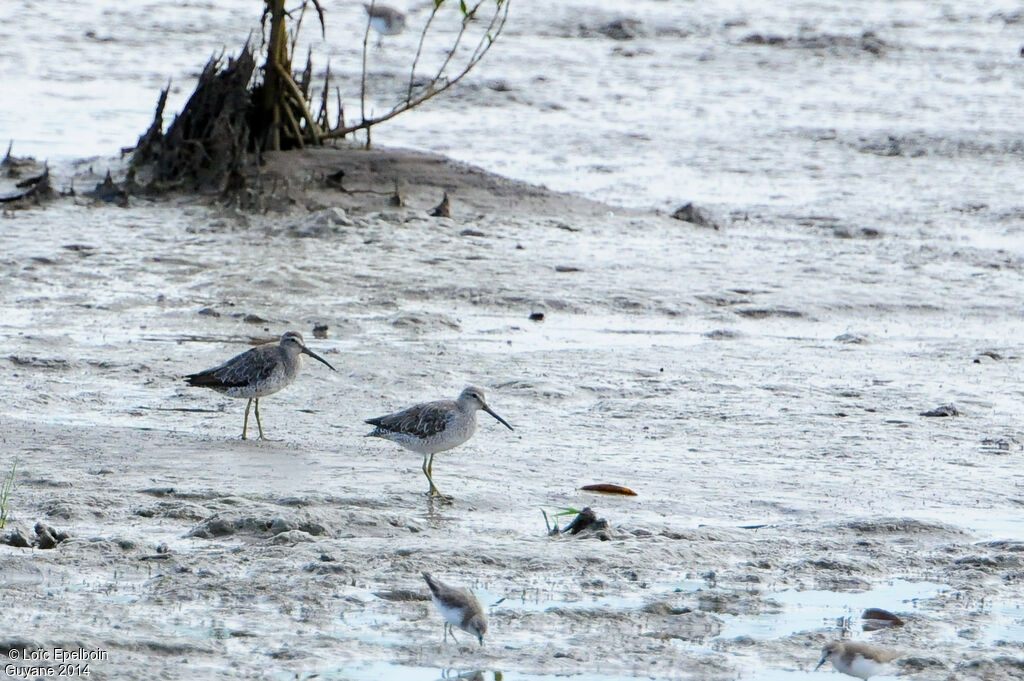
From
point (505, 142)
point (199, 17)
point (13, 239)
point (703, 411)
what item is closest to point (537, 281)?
point (703, 411)

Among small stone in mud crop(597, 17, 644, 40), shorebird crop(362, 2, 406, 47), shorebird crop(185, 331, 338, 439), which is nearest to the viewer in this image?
shorebird crop(185, 331, 338, 439)

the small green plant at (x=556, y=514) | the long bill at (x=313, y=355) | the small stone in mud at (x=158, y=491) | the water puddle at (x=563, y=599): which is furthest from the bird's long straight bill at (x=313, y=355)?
the water puddle at (x=563, y=599)

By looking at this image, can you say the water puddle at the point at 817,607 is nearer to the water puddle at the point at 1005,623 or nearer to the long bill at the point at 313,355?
the water puddle at the point at 1005,623

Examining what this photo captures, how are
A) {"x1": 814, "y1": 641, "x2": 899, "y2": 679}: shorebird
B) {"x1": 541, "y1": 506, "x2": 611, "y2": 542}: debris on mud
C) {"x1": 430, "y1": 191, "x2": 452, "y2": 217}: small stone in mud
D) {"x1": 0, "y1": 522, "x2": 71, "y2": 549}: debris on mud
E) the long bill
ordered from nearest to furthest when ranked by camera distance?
{"x1": 814, "y1": 641, "x2": 899, "y2": 679}: shorebird, {"x1": 0, "y1": 522, "x2": 71, "y2": 549}: debris on mud, {"x1": 541, "y1": 506, "x2": 611, "y2": 542}: debris on mud, the long bill, {"x1": 430, "y1": 191, "x2": 452, "y2": 217}: small stone in mud

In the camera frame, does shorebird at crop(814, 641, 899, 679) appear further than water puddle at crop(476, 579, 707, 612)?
No

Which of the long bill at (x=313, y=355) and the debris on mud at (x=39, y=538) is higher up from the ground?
the debris on mud at (x=39, y=538)

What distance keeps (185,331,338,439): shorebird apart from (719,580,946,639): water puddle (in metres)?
3.16

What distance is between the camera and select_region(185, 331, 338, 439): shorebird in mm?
8312

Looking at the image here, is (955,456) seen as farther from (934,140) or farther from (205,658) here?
(934,140)

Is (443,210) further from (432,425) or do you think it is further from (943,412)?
(432,425)

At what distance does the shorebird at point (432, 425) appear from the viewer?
7.54 m

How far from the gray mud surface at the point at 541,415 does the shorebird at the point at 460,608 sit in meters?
0.14

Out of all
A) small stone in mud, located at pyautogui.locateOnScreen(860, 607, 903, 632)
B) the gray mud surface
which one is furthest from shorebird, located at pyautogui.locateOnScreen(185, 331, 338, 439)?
small stone in mud, located at pyautogui.locateOnScreen(860, 607, 903, 632)

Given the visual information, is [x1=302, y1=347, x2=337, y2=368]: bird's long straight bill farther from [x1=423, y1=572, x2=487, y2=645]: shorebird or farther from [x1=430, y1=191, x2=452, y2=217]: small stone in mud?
[x1=430, y1=191, x2=452, y2=217]: small stone in mud
